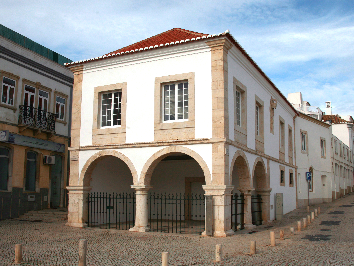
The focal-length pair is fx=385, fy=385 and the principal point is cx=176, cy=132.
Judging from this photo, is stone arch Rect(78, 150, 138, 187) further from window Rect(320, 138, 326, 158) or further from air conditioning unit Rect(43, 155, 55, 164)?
window Rect(320, 138, 326, 158)

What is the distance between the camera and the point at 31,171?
18578mm

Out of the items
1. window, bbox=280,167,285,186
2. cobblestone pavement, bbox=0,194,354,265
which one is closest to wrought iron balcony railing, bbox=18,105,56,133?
cobblestone pavement, bbox=0,194,354,265

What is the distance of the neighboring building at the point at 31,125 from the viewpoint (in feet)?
56.0

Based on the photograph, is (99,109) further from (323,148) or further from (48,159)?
(323,148)

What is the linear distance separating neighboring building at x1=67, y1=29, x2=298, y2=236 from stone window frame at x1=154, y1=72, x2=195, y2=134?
34mm

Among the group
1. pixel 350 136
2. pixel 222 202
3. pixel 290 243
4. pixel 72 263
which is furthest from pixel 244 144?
pixel 350 136

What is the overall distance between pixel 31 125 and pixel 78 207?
5.54 metres

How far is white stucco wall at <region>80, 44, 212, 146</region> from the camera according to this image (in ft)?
42.5

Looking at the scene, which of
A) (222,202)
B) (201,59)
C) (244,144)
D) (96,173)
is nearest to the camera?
(222,202)

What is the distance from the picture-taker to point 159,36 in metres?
15.8

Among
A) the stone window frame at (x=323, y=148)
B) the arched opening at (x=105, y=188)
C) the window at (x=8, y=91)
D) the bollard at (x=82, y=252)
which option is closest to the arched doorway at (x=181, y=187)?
the arched opening at (x=105, y=188)

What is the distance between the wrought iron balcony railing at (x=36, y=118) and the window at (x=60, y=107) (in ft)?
2.34

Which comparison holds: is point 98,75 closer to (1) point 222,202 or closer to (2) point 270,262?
(1) point 222,202

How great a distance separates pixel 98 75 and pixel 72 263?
28.2 feet
